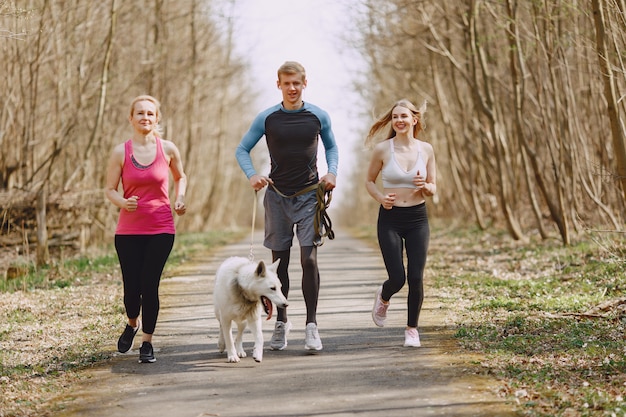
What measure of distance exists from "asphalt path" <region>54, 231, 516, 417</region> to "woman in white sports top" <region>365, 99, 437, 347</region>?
551 millimetres

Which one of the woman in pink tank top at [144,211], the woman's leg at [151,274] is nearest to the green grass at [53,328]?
the woman's leg at [151,274]

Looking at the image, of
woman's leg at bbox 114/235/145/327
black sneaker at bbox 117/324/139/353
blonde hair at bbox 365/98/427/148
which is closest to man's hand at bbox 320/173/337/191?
blonde hair at bbox 365/98/427/148

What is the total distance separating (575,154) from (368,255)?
14.7 ft

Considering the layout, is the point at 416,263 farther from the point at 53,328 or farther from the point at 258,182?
the point at 53,328

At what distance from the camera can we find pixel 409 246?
7965 mm

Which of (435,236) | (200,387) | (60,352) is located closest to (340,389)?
(200,387)

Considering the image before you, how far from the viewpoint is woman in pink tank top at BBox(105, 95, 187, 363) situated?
7.61 meters

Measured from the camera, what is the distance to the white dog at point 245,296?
7.20m

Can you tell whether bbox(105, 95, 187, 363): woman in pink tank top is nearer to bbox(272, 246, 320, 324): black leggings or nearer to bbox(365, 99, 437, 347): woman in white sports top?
bbox(272, 246, 320, 324): black leggings

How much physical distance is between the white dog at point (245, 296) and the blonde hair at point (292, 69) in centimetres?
165

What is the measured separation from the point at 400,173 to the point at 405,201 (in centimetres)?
26

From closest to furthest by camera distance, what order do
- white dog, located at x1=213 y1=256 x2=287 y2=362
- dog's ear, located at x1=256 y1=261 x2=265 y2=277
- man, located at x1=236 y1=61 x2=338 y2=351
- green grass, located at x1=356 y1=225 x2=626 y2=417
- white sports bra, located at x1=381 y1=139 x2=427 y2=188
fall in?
green grass, located at x1=356 y1=225 x2=626 y2=417 < dog's ear, located at x1=256 y1=261 x2=265 y2=277 < white dog, located at x1=213 y1=256 x2=287 y2=362 < man, located at x1=236 y1=61 x2=338 y2=351 < white sports bra, located at x1=381 y1=139 x2=427 y2=188

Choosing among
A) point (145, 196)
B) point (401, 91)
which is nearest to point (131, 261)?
point (145, 196)

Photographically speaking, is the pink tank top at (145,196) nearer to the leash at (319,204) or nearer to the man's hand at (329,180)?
the leash at (319,204)
